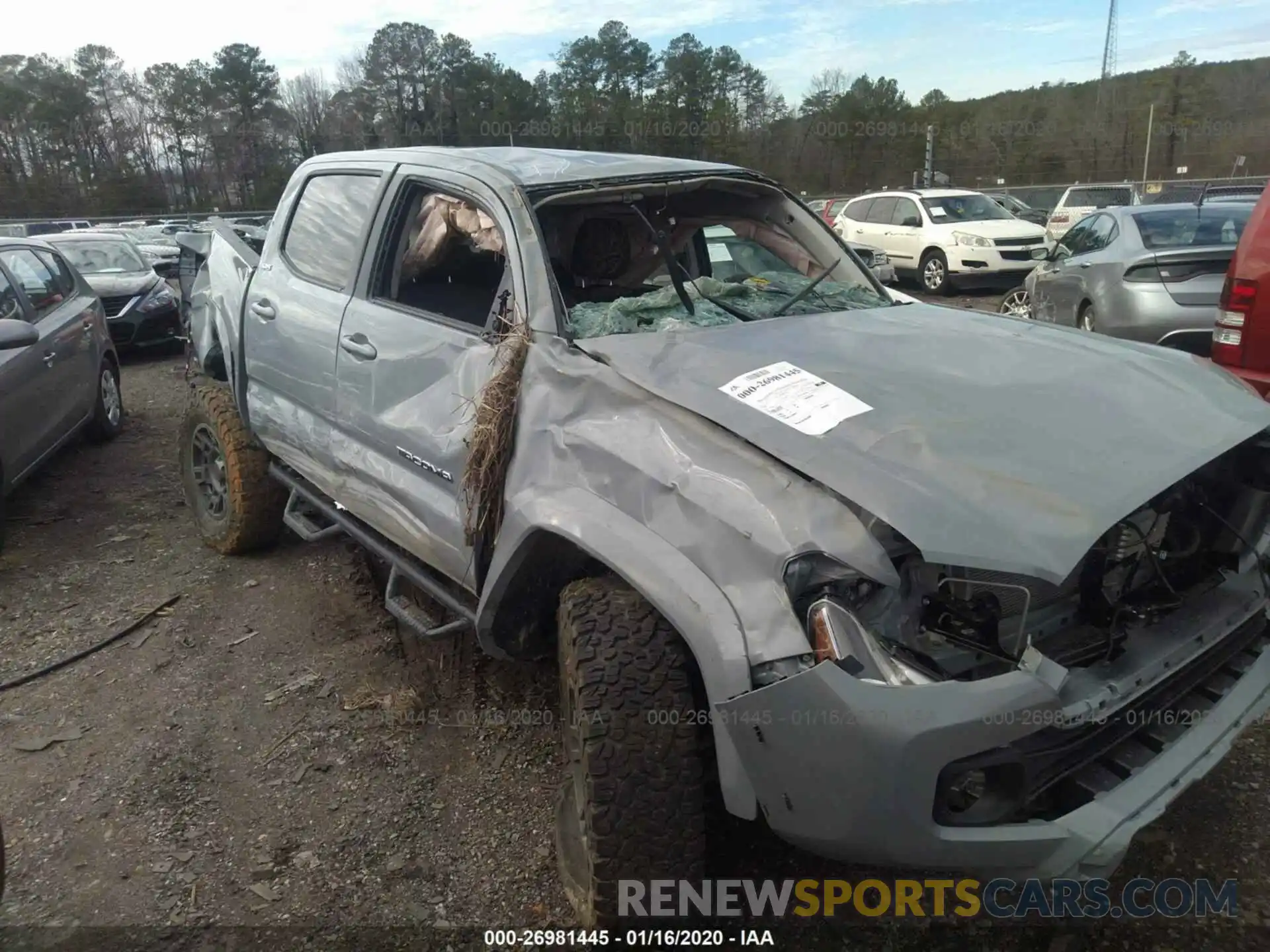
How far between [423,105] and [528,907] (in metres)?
23.6

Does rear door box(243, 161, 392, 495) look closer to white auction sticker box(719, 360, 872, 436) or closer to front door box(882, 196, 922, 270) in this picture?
white auction sticker box(719, 360, 872, 436)

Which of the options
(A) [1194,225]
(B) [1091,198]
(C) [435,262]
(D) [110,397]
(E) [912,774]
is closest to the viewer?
(E) [912,774]

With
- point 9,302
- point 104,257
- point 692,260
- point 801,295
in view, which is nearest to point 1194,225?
point 692,260

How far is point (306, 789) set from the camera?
2.98 meters

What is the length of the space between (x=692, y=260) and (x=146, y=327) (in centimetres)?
906

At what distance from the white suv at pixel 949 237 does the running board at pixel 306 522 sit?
10591 millimetres

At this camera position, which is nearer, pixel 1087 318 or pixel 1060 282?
pixel 1087 318

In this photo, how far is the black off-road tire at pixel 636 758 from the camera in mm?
2092

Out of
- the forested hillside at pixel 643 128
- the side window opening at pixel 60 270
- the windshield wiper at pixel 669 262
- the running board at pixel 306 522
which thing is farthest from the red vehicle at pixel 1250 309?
the forested hillside at pixel 643 128

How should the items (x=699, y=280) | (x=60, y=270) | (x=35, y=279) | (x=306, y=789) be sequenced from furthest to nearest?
(x=60, y=270), (x=35, y=279), (x=699, y=280), (x=306, y=789)

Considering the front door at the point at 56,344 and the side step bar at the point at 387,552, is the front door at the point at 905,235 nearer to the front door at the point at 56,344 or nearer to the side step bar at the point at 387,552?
the front door at the point at 56,344

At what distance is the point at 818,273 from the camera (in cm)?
363

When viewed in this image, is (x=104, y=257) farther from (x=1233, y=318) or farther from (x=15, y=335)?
(x=1233, y=318)

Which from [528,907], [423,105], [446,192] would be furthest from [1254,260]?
[423,105]
